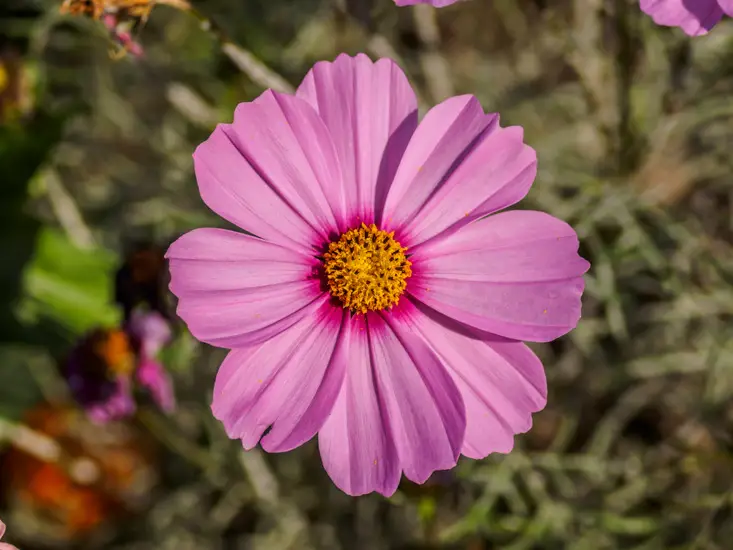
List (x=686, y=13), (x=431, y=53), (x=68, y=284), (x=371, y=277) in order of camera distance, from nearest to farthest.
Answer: (x=686, y=13)
(x=371, y=277)
(x=431, y=53)
(x=68, y=284)

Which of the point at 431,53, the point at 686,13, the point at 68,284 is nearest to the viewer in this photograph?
the point at 686,13

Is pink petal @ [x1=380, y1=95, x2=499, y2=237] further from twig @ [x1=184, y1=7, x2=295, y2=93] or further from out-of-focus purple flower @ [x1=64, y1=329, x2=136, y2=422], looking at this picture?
out-of-focus purple flower @ [x1=64, y1=329, x2=136, y2=422]

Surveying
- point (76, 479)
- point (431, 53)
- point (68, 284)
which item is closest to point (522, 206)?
point (431, 53)

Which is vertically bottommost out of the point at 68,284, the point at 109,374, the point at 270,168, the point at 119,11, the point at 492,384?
the point at 492,384

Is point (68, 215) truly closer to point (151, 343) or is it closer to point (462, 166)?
point (151, 343)

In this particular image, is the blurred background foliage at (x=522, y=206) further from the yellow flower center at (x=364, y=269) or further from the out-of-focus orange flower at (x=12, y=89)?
the yellow flower center at (x=364, y=269)

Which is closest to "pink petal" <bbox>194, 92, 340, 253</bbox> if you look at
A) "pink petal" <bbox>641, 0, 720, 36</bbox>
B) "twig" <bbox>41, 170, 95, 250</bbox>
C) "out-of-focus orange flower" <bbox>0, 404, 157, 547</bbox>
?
"pink petal" <bbox>641, 0, 720, 36</bbox>

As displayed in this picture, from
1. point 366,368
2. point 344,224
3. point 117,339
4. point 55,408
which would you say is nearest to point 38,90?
point 117,339
